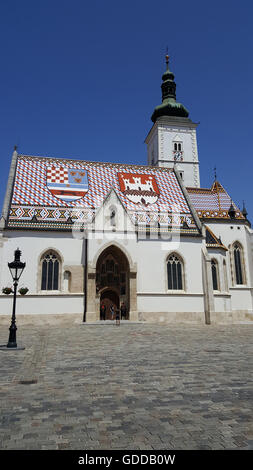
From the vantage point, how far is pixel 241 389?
700cm

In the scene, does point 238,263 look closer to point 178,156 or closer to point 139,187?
point 139,187

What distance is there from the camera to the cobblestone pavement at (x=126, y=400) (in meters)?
4.41

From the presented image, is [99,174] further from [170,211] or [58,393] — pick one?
[58,393]

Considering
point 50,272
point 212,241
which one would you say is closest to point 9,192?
point 50,272

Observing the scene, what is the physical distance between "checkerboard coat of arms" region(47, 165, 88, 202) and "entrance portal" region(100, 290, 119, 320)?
8.49 meters

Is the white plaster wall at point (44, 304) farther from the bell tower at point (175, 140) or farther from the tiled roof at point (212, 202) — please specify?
the bell tower at point (175, 140)

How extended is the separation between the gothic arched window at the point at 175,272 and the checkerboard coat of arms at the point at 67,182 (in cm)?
954

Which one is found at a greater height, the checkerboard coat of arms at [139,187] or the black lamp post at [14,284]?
the checkerboard coat of arms at [139,187]

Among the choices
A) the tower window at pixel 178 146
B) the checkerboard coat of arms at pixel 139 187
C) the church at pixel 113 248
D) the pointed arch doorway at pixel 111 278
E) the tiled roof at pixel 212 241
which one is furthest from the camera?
the tower window at pixel 178 146

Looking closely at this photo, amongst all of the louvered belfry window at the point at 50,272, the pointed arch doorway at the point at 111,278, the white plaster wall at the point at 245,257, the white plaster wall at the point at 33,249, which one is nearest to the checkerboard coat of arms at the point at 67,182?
the white plaster wall at the point at 33,249

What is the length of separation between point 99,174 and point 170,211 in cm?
771

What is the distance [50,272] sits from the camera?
26.1 m
